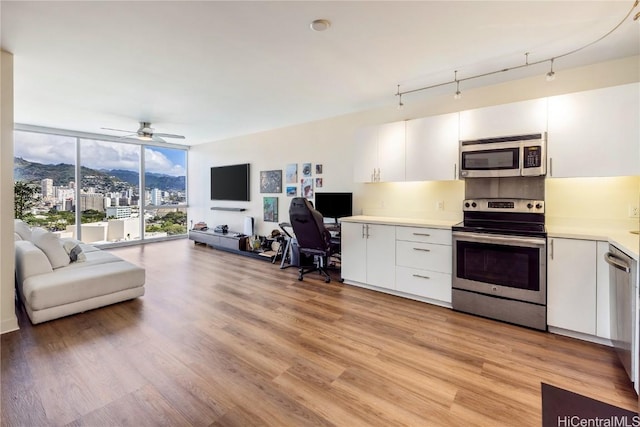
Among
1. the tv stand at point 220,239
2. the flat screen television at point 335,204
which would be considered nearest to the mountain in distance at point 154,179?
the tv stand at point 220,239

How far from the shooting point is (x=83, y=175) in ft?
20.2

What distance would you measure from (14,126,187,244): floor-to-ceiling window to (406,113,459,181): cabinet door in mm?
6492

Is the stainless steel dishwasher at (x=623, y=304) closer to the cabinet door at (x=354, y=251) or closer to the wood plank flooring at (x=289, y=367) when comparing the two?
the wood plank flooring at (x=289, y=367)

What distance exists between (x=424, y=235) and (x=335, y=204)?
165 cm

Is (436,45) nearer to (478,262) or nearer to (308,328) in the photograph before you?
(478,262)

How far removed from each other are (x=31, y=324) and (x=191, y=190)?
18.1 ft

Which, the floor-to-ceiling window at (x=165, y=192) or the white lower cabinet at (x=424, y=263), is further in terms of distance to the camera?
the floor-to-ceiling window at (x=165, y=192)

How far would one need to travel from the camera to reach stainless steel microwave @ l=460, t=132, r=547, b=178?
2.81 m

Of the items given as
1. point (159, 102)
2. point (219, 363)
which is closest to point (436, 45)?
point (219, 363)

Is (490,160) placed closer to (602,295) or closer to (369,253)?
(602,295)

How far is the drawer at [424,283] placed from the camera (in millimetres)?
3193

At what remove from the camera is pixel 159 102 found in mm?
4078

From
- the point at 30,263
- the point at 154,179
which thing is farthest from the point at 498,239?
the point at 154,179

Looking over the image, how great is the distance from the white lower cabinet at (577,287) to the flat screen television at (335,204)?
252cm
